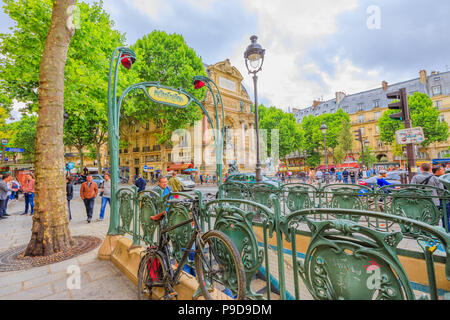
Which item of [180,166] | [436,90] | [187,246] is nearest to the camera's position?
[187,246]

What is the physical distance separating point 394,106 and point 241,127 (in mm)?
35674

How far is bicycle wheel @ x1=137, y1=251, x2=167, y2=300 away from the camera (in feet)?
8.51

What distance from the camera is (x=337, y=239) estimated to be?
1375mm

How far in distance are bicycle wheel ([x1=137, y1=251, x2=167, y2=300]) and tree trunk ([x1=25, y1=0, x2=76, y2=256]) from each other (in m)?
2.86

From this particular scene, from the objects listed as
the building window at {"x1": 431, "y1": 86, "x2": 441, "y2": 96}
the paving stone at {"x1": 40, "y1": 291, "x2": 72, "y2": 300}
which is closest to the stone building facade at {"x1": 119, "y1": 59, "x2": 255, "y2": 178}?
the paving stone at {"x1": 40, "y1": 291, "x2": 72, "y2": 300}

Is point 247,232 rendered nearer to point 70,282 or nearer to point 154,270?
point 154,270

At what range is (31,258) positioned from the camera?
409 centimetres

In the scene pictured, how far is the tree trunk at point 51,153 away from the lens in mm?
4285

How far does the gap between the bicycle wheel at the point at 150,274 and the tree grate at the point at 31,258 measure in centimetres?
244

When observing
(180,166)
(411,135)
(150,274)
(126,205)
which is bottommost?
(150,274)

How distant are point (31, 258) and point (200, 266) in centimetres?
407

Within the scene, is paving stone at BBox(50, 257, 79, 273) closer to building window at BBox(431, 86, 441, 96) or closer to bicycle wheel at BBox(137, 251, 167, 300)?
bicycle wheel at BBox(137, 251, 167, 300)

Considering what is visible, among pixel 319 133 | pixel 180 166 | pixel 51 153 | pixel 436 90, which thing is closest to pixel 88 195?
pixel 51 153

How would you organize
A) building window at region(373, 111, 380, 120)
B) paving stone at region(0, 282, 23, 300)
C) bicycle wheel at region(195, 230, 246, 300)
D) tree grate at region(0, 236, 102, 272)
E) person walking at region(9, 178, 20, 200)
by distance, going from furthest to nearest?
building window at region(373, 111, 380, 120)
person walking at region(9, 178, 20, 200)
tree grate at region(0, 236, 102, 272)
paving stone at region(0, 282, 23, 300)
bicycle wheel at region(195, 230, 246, 300)
